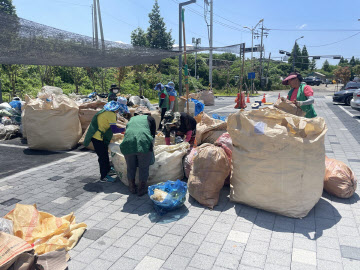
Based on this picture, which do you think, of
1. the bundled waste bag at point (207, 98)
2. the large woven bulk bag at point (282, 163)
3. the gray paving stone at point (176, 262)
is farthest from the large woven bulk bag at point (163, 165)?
the bundled waste bag at point (207, 98)

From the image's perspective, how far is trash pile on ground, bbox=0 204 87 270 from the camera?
2.07m

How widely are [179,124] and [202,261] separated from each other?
2376 millimetres

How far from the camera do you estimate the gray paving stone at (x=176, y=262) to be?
2.37m

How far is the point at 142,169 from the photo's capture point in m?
3.76

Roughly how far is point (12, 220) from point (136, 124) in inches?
71.8

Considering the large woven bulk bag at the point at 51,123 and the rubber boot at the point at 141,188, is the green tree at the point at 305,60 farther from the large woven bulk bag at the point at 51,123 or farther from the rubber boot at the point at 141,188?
the rubber boot at the point at 141,188

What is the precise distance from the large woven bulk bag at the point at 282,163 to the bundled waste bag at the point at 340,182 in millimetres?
551

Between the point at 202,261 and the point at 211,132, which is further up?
the point at 211,132

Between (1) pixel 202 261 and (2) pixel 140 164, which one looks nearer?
(1) pixel 202 261

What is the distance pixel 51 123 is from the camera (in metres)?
5.99

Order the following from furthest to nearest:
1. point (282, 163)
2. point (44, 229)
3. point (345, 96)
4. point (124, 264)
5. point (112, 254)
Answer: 1. point (345, 96)
2. point (282, 163)
3. point (44, 229)
4. point (112, 254)
5. point (124, 264)

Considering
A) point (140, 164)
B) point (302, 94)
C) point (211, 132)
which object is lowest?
point (140, 164)

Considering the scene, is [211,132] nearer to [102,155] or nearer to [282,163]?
[102,155]

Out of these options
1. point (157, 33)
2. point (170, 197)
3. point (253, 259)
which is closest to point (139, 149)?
point (170, 197)
